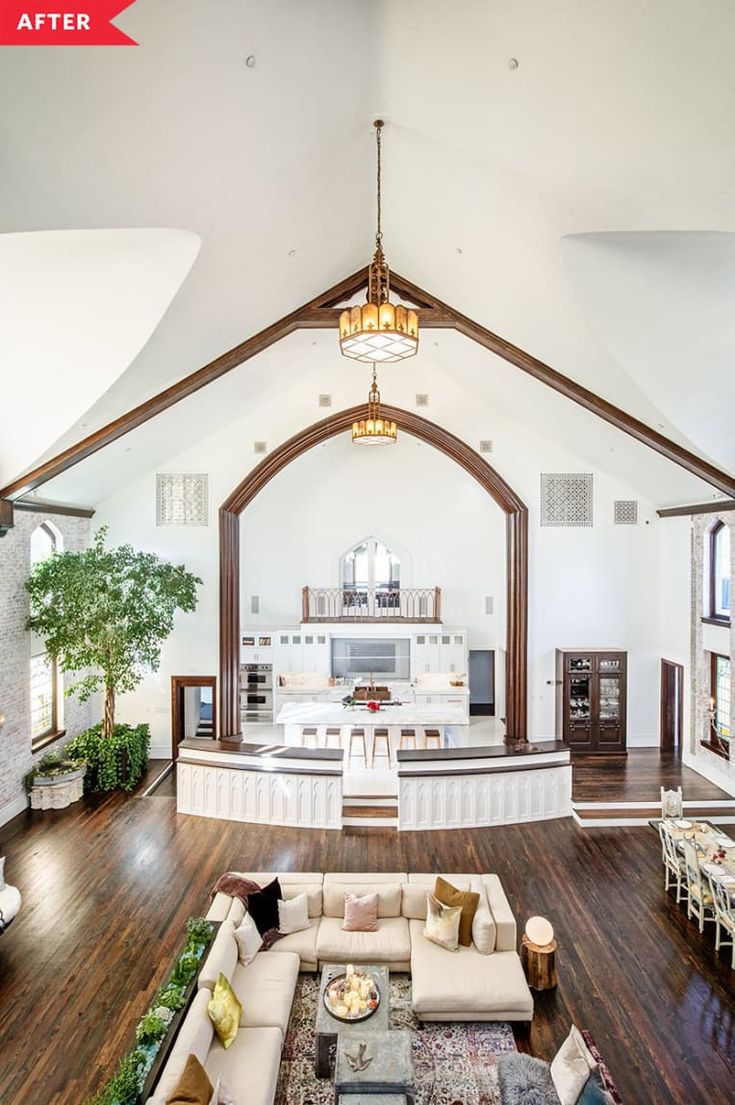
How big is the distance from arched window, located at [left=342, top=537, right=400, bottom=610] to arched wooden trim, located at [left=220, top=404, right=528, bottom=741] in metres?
3.42

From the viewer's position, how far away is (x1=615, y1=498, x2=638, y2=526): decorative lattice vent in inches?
465

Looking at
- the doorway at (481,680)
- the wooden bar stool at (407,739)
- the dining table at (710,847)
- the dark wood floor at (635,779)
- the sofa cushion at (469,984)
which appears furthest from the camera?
the doorway at (481,680)

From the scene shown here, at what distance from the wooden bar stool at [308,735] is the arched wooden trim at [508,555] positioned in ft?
4.15

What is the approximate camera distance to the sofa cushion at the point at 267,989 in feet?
14.7

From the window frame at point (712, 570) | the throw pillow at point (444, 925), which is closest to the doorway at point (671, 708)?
the window frame at point (712, 570)

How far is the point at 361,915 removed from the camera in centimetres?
554

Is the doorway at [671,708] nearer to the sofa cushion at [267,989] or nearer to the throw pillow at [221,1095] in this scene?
the sofa cushion at [267,989]

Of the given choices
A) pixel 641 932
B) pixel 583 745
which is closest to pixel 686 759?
pixel 583 745

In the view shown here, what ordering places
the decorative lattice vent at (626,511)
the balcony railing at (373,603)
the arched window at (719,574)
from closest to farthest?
the arched window at (719,574) < the decorative lattice vent at (626,511) < the balcony railing at (373,603)

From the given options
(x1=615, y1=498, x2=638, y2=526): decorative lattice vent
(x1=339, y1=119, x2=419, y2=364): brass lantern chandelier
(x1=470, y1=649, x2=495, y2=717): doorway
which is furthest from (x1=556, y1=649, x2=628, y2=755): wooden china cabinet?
(x1=339, y1=119, x2=419, y2=364): brass lantern chandelier

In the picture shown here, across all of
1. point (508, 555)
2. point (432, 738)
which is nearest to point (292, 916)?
point (432, 738)

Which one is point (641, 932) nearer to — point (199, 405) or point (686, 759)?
point (686, 759)

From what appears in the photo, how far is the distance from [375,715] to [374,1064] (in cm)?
772

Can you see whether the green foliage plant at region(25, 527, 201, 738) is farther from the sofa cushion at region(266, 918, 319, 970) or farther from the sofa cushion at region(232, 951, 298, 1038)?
the sofa cushion at region(232, 951, 298, 1038)
